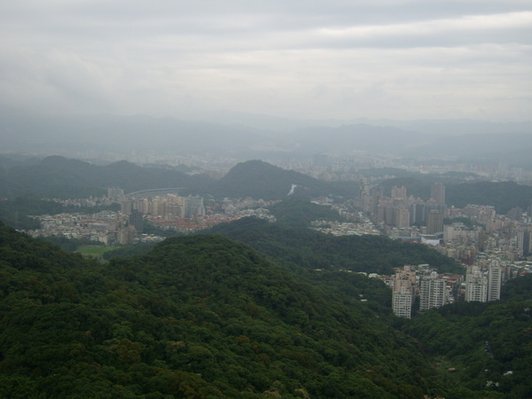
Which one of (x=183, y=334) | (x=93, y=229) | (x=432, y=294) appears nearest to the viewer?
(x=183, y=334)

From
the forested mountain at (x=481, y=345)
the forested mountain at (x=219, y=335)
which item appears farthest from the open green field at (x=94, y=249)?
the forested mountain at (x=481, y=345)

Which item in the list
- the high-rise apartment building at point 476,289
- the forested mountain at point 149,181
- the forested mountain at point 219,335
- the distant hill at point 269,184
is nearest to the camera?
the forested mountain at point 219,335

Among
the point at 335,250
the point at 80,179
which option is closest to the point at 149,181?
the point at 80,179

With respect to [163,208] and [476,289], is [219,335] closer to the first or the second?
[476,289]

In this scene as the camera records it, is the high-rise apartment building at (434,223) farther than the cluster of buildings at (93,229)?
Yes

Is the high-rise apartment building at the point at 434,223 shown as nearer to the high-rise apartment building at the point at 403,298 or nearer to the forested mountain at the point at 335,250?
the forested mountain at the point at 335,250

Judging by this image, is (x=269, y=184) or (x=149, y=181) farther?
(x=149, y=181)
